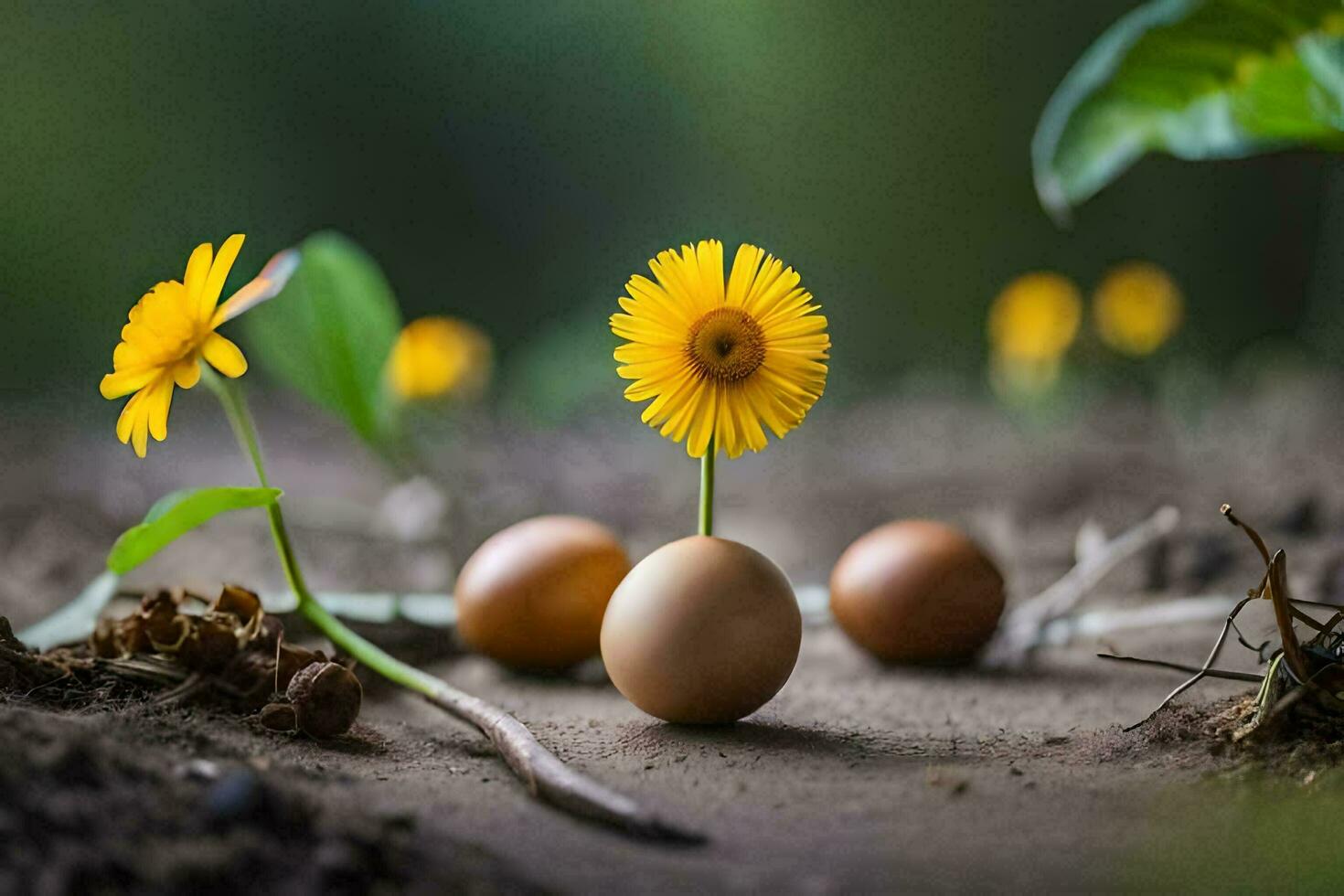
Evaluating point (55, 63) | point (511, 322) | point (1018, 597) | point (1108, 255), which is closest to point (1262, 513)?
point (1018, 597)

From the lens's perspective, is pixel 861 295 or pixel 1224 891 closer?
pixel 1224 891

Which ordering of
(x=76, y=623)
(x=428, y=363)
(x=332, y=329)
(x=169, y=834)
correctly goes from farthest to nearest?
(x=428, y=363)
(x=332, y=329)
(x=76, y=623)
(x=169, y=834)

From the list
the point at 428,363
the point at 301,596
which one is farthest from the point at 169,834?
the point at 428,363

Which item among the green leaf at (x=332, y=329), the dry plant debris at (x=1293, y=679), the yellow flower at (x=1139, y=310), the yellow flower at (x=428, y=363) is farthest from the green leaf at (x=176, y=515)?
the yellow flower at (x=1139, y=310)

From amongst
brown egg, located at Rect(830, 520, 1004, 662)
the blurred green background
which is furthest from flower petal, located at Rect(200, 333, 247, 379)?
the blurred green background

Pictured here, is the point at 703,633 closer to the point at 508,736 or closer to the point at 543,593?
the point at 508,736

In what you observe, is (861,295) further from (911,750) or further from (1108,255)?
(911,750)

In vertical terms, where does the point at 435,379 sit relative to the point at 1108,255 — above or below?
below
